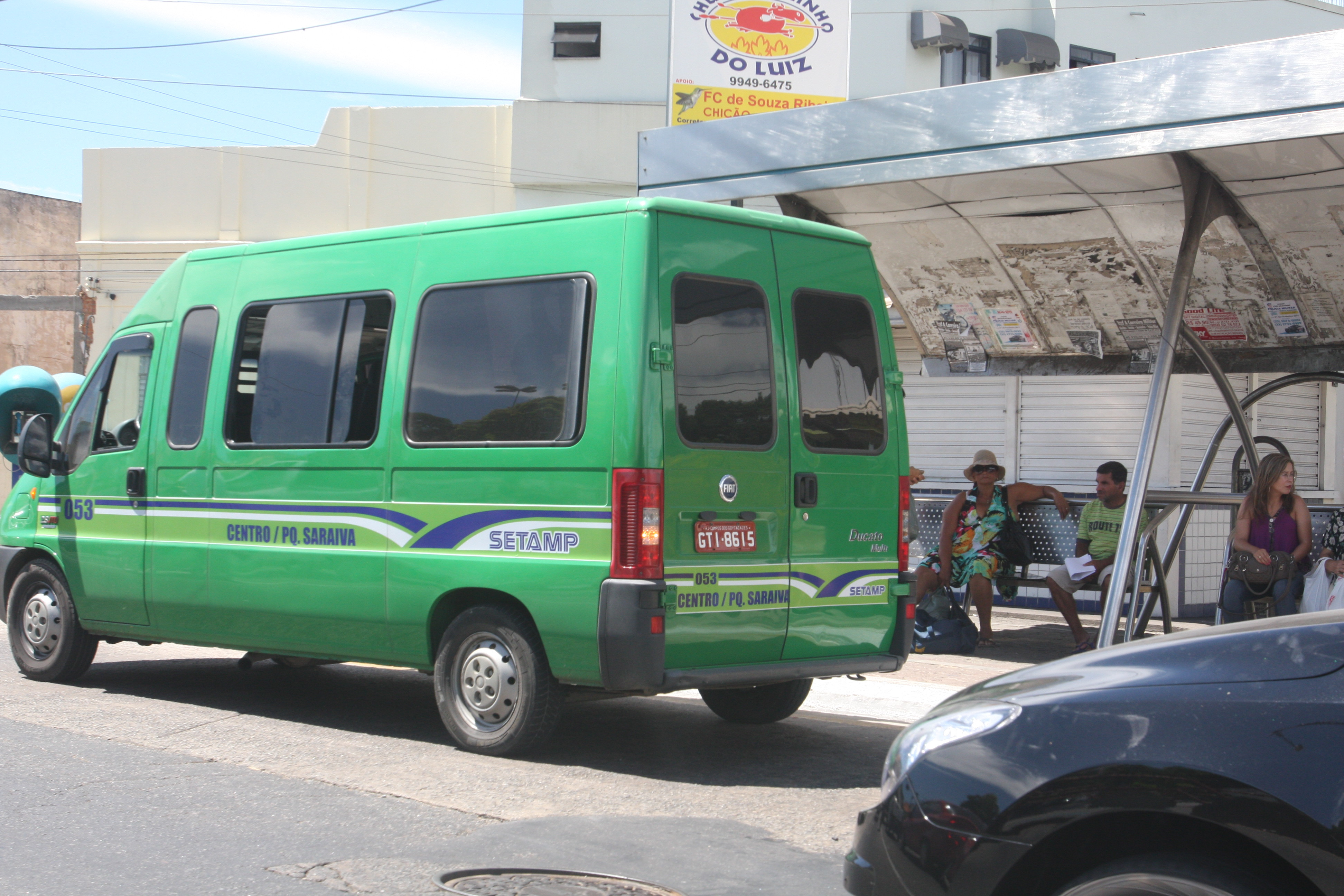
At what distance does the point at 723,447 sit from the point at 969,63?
19.7 metres

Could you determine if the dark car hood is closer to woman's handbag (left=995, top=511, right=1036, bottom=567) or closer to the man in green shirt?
the man in green shirt

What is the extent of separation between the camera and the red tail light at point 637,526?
5816mm

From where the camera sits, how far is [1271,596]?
871 centimetres

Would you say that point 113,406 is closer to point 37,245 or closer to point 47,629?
point 47,629

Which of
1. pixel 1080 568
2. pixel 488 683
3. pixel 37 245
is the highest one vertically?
pixel 37 245

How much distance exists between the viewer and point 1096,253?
9039mm

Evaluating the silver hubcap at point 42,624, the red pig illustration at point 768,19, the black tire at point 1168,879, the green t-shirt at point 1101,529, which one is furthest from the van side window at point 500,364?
the red pig illustration at point 768,19

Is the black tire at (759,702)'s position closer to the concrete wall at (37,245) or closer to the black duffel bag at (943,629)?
the black duffel bag at (943,629)

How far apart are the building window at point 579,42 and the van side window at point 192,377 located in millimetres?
16103

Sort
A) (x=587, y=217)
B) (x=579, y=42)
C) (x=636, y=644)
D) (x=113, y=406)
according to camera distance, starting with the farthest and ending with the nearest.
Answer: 1. (x=579, y=42)
2. (x=113, y=406)
3. (x=587, y=217)
4. (x=636, y=644)

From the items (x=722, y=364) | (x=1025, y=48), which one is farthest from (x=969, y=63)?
(x=722, y=364)

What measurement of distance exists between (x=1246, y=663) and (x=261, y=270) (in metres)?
5.98

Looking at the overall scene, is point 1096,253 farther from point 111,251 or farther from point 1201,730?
point 111,251

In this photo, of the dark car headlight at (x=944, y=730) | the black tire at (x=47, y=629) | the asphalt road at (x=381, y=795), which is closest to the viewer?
the dark car headlight at (x=944, y=730)
